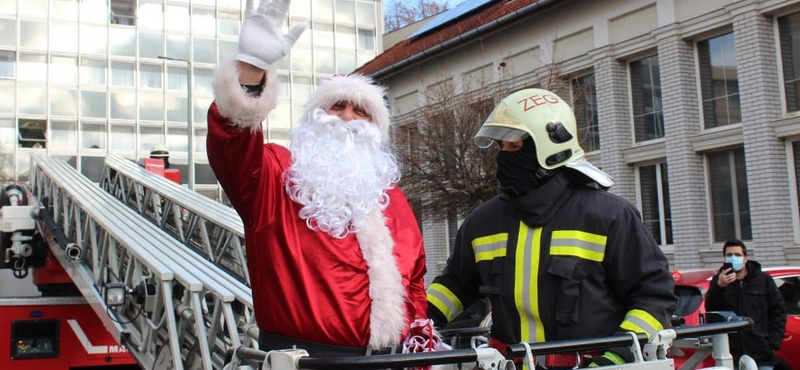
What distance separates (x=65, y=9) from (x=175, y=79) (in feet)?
21.0

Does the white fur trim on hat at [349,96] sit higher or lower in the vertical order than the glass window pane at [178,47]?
lower

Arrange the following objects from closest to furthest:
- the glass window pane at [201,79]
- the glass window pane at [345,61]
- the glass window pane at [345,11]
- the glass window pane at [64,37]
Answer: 1. the glass window pane at [64,37]
2. the glass window pane at [201,79]
3. the glass window pane at [345,61]
4. the glass window pane at [345,11]

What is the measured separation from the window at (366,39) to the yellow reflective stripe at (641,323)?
44.9 meters

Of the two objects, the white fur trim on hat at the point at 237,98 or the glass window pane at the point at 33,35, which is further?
the glass window pane at the point at 33,35

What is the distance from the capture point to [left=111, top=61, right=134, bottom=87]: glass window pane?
40.6m

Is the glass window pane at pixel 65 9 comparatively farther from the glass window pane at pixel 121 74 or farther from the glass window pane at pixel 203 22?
the glass window pane at pixel 203 22

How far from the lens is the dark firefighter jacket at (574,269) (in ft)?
8.86

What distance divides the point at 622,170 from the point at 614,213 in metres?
13.6

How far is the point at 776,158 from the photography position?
12812mm

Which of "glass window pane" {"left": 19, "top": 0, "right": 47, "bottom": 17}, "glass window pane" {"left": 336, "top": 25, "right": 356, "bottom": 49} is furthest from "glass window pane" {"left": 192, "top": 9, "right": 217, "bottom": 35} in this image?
"glass window pane" {"left": 19, "top": 0, "right": 47, "bottom": 17}

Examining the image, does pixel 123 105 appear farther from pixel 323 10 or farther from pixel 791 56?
pixel 791 56

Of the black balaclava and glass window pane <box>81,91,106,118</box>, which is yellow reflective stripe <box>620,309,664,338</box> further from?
glass window pane <box>81,91,106,118</box>

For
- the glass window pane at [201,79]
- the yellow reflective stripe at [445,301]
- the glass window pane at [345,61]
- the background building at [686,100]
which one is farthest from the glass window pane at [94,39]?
the yellow reflective stripe at [445,301]

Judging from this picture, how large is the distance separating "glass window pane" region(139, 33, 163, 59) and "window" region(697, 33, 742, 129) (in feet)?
109
